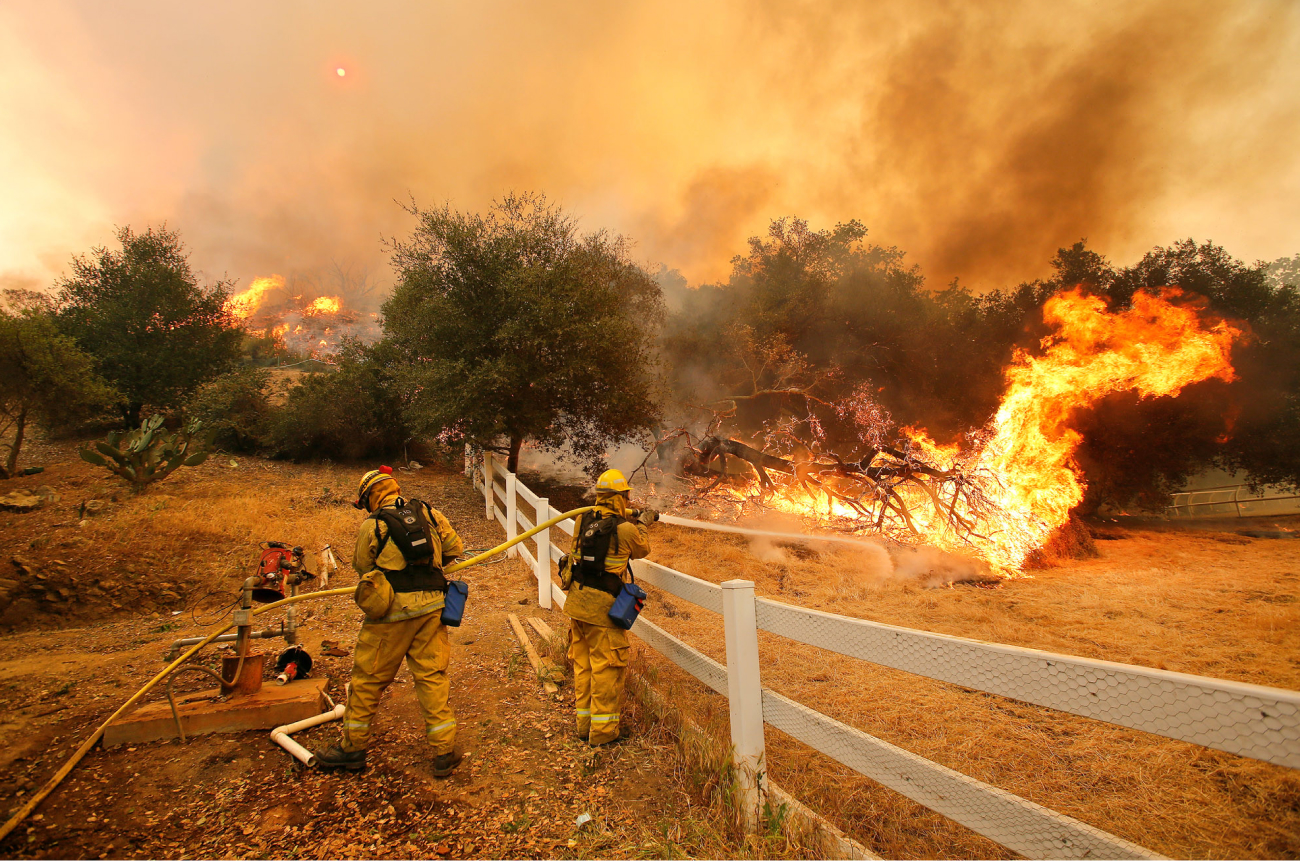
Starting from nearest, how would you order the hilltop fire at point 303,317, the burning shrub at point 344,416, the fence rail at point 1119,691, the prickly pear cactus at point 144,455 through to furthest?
the fence rail at point 1119,691, the prickly pear cactus at point 144,455, the burning shrub at point 344,416, the hilltop fire at point 303,317

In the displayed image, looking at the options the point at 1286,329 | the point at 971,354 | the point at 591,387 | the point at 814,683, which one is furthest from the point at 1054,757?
the point at 1286,329

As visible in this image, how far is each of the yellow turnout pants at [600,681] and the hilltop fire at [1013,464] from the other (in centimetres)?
786

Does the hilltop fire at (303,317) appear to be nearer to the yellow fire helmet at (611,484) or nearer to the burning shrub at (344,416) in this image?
the burning shrub at (344,416)

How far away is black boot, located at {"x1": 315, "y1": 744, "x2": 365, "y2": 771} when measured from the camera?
3627 mm

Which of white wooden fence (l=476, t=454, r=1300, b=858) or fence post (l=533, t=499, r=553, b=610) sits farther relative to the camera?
fence post (l=533, t=499, r=553, b=610)

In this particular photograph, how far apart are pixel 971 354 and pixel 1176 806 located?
15855 mm

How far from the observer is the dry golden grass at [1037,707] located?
3.06m

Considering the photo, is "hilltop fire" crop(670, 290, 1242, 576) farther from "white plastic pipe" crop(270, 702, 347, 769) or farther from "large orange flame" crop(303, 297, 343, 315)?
"large orange flame" crop(303, 297, 343, 315)

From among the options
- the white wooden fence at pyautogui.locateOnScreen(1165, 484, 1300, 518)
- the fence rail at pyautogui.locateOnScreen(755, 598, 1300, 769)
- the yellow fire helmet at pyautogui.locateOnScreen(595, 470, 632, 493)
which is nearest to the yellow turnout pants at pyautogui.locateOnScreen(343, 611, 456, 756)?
the yellow fire helmet at pyautogui.locateOnScreen(595, 470, 632, 493)

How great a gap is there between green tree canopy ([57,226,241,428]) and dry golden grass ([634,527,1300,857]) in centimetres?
1652

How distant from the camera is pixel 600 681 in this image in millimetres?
4020

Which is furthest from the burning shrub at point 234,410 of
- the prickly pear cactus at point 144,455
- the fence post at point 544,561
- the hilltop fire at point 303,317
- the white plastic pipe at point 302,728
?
the hilltop fire at point 303,317

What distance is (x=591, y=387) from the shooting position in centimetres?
1379

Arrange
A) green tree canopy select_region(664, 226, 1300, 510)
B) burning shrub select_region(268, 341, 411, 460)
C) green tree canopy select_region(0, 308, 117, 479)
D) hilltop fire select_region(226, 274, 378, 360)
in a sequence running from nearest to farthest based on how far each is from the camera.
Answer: green tree canopy select_region(0, 308, 117, 479) → green tree canopy select_region(664, 226, 1300, 510) → burning shrub select_region(268, 341, 411, 460) → hilltop fire select_region(226, 274, 378, 360)
